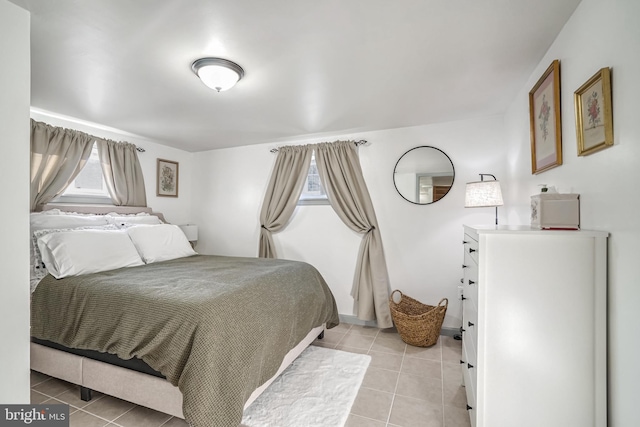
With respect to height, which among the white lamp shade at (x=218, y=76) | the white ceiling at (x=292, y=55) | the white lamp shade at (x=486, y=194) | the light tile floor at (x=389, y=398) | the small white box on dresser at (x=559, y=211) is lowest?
the light tile floor at (x=389, y=398)

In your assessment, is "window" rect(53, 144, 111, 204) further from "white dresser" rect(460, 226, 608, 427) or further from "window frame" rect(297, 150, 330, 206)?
"white dresser" rect(460, 226, 608, 427)

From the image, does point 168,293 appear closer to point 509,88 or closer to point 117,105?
point 117,105

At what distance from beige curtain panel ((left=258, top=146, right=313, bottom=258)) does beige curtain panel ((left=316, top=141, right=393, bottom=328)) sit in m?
0.26

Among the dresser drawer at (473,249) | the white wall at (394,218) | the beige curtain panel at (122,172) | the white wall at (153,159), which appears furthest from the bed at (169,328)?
the dresser drawer at (473,249)

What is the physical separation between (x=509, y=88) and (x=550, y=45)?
0.63m

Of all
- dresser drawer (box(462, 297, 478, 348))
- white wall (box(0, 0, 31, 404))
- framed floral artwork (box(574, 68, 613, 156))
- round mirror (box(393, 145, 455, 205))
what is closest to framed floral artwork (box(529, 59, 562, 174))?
framed floral artwork (box(574, 68, 613, 156))

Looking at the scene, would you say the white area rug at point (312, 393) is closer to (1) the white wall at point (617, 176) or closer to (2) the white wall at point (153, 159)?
(1) the white wall at point (617, 176)

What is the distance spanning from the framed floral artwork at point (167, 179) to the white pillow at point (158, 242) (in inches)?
42.6

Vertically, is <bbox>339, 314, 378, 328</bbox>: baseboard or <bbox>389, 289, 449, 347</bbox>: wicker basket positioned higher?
<bbox>389, 289, 449, 347</bbox>: wicker basket

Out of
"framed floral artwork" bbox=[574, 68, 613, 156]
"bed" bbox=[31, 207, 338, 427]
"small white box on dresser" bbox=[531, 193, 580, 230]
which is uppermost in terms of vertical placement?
"framed floral artwork" bbox=[574, 68, 613, 156]

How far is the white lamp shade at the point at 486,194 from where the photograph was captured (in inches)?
95.6

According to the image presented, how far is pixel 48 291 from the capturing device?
2.05 meters

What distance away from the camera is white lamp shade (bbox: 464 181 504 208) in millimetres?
2428

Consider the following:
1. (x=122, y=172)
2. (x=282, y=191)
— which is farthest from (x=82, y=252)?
(x=282, y=191)
